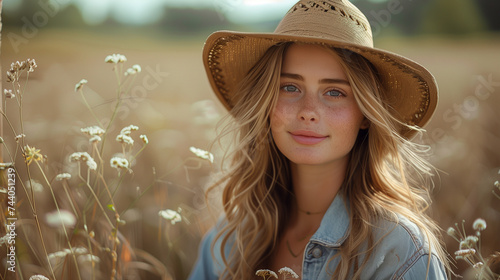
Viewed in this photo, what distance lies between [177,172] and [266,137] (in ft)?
3.72

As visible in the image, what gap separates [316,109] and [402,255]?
1.82 feet

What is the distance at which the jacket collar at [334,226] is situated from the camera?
1.83 metres

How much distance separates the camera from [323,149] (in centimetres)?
183

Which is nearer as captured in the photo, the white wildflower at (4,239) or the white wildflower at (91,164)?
the white wildflower at (4,239)

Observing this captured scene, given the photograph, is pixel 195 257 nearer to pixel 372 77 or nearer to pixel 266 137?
pixel 266 137

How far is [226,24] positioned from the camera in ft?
10.9

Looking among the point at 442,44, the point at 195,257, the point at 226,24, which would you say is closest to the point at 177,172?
the point at 195,257

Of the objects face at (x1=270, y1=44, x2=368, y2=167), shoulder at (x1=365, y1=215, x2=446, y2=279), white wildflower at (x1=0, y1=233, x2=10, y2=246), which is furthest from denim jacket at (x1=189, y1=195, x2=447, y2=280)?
white wildflower at (x1=0, y1=233, x2=10, y2=246)

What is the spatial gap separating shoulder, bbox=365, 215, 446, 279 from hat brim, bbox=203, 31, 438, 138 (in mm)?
480

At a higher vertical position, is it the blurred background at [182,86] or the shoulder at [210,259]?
the blurred background at [182,86]

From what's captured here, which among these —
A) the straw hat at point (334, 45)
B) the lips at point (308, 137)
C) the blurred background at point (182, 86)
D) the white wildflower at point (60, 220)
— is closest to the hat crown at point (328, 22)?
the straw hat at point (334, 45)

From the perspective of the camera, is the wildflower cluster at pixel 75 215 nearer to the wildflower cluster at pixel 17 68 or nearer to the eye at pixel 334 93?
the wildflower cluster at pixel 17 68

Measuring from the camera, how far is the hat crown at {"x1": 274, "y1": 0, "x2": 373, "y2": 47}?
1771mm

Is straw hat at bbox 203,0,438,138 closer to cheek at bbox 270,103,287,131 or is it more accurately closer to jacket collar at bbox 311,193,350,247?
cheek at bbox 270,103,287,131
